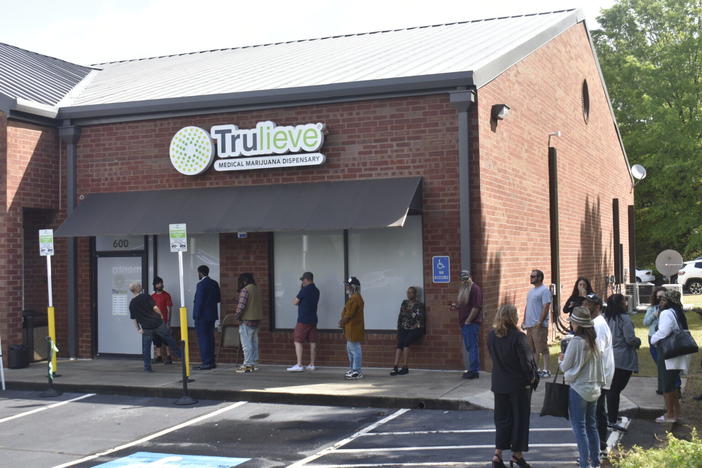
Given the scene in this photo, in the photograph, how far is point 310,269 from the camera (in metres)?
15.4

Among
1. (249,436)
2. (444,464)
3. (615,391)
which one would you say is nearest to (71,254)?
(249,436)

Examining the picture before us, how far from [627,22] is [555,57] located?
24941 mm

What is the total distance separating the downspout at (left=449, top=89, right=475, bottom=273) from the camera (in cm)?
1412

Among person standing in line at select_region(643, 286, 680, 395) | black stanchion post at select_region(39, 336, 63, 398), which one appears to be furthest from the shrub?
black stanchion post at select_region(39, 336, 63, 398)

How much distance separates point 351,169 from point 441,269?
244cm

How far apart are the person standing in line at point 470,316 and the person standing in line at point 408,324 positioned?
0.74 meters

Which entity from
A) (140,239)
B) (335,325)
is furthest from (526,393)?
(140,239)

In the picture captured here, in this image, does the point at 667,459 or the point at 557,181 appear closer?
the point at 667,459

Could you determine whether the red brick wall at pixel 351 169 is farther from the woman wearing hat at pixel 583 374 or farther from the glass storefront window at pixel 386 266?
the woman wearing hat at pixel 583 374

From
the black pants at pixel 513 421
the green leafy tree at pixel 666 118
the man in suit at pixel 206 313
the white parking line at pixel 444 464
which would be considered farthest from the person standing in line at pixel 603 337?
the green leafy tree at pixel 666 118

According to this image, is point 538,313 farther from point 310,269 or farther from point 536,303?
point 310,269

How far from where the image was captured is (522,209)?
17.2 m

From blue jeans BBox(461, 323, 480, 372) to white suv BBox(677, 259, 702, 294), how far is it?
26.4 m

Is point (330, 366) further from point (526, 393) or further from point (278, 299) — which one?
point (526, 393)
